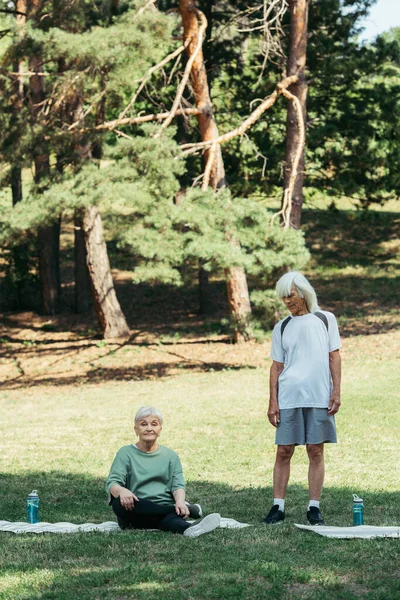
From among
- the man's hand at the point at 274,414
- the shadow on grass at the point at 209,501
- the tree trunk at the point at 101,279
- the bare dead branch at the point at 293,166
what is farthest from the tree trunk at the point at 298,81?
the man's hand at the point at 274,414

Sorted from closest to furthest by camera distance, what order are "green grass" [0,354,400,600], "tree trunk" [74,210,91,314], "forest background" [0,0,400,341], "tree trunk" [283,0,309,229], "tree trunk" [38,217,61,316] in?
"green grass" [0,354,400,600] → "forest background" [0,0,400,341] → "tree trunk" [283,0,309,229] → "tree trunk" [74,210,91,314] → "tree trunk" [38,217,61,316]

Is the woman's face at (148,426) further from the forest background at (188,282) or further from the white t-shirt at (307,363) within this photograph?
the white t-shirt at (307,363)

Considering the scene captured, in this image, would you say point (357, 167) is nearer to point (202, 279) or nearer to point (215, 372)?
point (202, 279)

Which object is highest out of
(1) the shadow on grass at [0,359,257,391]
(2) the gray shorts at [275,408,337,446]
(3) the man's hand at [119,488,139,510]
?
(2) the gray shorts at [275,408,337,446]

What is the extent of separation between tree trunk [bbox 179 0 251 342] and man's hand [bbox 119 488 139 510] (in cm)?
1145

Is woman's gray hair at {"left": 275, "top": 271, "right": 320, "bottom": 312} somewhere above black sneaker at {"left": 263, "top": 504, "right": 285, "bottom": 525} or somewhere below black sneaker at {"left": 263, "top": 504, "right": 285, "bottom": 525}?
above

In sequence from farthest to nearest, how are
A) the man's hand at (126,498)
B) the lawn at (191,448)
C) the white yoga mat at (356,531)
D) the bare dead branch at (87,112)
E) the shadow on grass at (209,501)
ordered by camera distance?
the bare dead branch at (87,112), the shadow on grass at (209,501), the man's hand at (126,498), the white yoga mat at (356,531), the lawn at (191,448)

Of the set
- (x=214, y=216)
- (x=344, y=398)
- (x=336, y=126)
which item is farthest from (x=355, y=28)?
(x=344, y=398)

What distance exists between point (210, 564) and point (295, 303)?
199 centimetres

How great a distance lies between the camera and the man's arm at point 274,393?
20.4 feet

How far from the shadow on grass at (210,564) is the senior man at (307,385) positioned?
478 mm

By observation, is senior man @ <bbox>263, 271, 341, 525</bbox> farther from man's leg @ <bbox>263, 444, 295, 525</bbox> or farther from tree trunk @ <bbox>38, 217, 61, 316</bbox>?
tree trunk @ <bbox>38, 217, 61, 316</bbox>

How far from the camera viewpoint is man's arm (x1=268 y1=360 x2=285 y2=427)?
6.20 metres

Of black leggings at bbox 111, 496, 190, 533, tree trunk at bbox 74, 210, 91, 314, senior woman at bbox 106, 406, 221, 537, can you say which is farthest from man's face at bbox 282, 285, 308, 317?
tree trunk at bbox 74, 210, 91, 314
